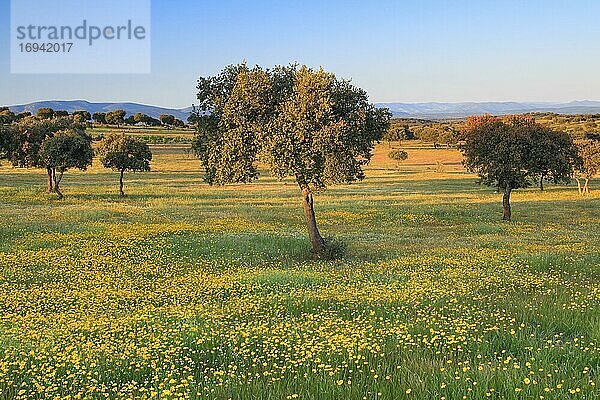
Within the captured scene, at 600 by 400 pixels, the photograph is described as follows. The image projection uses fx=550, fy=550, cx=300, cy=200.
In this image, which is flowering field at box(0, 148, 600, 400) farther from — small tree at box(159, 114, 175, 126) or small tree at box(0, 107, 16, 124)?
small tree at box(159, 114, 175, 126)

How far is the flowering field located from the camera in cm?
924

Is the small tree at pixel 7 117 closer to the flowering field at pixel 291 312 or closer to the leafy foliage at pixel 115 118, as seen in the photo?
the leafy foliage at pixel 115 118

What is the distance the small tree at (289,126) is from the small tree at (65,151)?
104 ft

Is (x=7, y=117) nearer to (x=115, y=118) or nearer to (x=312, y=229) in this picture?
(x=115, y=118)

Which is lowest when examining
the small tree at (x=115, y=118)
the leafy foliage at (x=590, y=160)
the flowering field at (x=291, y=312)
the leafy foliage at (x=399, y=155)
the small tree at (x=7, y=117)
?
the flowering field at (x=291, y=312)

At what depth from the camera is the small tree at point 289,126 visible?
75.5 ft

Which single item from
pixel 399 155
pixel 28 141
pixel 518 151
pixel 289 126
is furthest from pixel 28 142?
pixel 399 155

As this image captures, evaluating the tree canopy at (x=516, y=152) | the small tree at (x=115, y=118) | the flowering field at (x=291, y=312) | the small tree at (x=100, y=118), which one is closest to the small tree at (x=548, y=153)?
the tree canopy at (x=516, y=152)

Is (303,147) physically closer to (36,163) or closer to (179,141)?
(36,163)

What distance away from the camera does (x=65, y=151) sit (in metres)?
51.8

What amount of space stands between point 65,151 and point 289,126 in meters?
36.1

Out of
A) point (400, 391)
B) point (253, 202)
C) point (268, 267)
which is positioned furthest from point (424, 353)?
point (253, 202)

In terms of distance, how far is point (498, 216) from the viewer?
4481 centimetres

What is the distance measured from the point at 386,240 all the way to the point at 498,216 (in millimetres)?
18338
